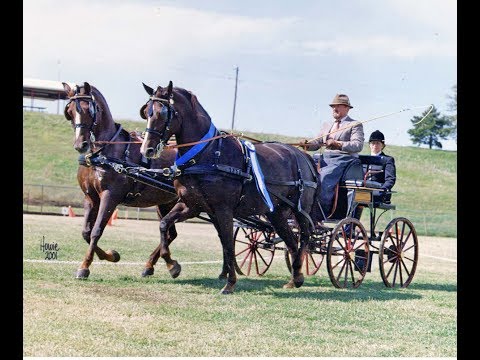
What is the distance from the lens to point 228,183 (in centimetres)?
980

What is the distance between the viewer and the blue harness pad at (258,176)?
33.3 ft

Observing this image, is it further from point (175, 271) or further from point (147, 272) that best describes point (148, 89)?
point (147, 272)

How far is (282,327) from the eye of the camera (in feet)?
25.4

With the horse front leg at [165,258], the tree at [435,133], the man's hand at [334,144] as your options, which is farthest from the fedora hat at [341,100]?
the tree at [435,133]

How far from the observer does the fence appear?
33000 millimetres

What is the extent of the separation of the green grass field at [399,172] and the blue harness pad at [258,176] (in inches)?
1008

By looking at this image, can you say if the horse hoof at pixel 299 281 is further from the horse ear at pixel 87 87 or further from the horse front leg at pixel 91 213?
the horse ear at pixel 87 87

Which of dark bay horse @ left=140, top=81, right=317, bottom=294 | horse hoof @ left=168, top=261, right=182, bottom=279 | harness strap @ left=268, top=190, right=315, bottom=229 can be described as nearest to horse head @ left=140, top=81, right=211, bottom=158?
dark bay horse @ left=140, top=81, right=317, bottom=294

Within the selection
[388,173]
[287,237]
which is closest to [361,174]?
[388,173]
